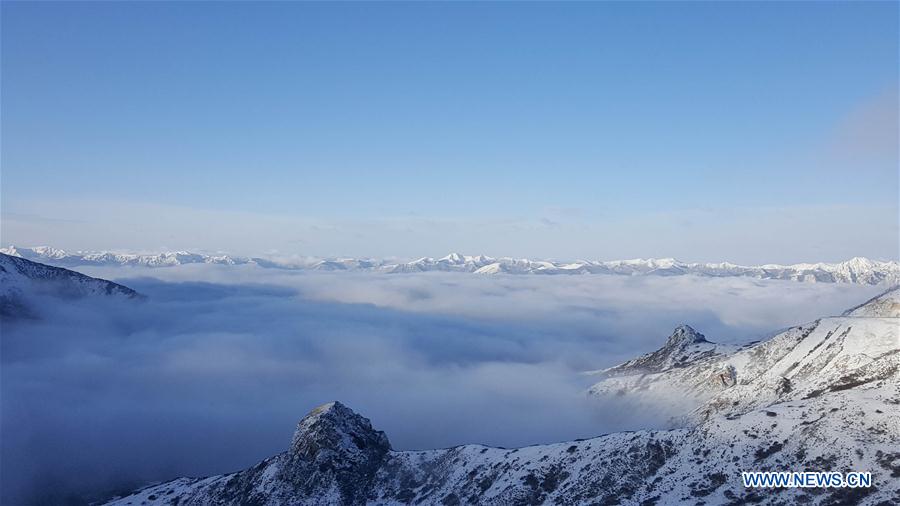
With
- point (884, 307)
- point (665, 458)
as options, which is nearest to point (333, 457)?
point (665, 458)

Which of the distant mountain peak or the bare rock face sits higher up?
the distant mountain peak

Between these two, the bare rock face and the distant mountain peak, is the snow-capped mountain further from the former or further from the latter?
the distant mountain peak

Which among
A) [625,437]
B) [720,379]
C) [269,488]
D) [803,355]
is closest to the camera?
[625,437]

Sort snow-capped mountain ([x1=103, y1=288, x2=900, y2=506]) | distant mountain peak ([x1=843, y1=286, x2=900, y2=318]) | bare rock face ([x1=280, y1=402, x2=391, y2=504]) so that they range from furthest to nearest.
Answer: distant mountain peak ([x1=843, y1=286, x2=900, y2=318])
bare rock face ([x1=280, y1=402, x2=391, y2=504])
snow-capped mountain ([x1=103, y1=288, x2=900, y2=506])

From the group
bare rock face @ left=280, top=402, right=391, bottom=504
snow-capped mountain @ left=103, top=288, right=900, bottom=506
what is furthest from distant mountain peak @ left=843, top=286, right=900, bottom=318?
bare rock face @ left=280, top=402, right=391, bottom=504

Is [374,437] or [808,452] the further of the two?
[374,437]

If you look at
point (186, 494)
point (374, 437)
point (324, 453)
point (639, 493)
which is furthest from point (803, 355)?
point (186, 494)

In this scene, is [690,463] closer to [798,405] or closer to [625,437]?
[625,437]

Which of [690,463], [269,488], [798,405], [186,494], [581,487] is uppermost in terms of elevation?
[798,405]
